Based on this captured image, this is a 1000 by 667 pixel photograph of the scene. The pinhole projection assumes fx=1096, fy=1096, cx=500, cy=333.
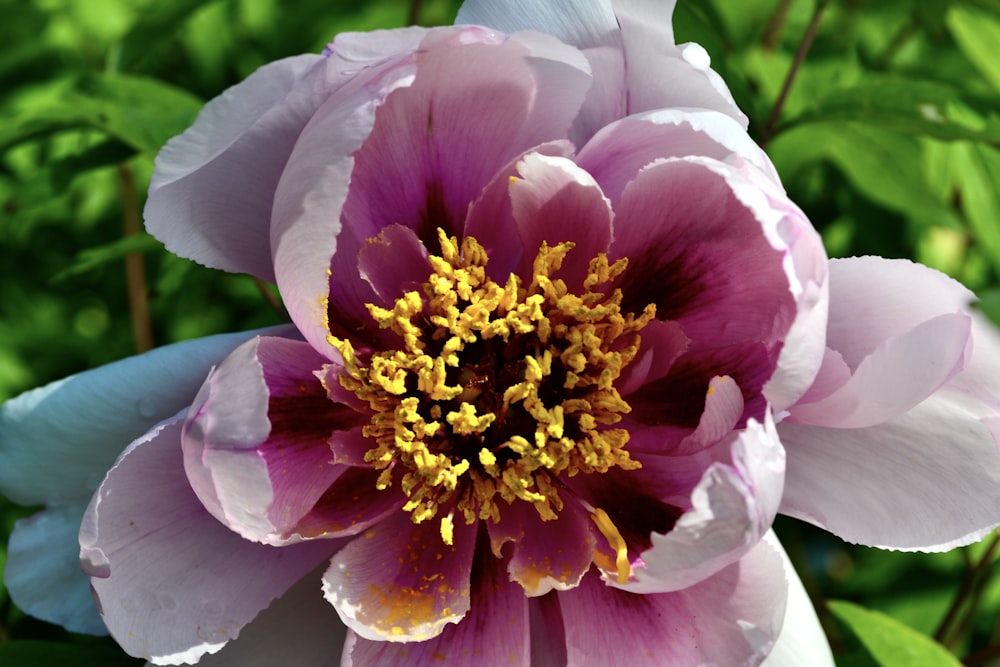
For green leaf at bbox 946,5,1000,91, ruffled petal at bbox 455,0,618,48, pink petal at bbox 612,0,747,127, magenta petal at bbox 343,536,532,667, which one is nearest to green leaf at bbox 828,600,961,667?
magenta petal at bbox 343,536,532,667

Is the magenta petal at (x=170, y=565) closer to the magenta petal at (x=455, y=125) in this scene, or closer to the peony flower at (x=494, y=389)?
the peony flower at (x=494, y=389)

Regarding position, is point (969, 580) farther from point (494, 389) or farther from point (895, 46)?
point (895, 46)

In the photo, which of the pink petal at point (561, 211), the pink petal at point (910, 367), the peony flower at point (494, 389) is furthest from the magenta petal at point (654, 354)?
the pink petal at point (910, 367)

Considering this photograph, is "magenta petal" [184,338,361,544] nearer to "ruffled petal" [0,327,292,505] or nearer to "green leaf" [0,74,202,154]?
"ruffled petal" [0,327,292,505]

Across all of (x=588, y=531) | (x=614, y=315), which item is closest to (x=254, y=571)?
(x=588, y=531)

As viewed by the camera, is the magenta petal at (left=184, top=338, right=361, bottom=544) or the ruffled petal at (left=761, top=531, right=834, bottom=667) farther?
the ruffled petal at (left=761, top=531, right=834, bottom=667)

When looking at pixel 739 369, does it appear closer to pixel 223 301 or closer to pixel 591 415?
pixel 591 415
